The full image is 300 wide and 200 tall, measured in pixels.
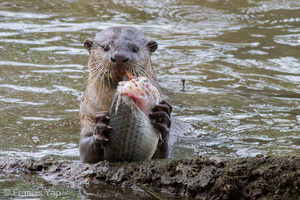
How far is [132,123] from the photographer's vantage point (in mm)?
3732

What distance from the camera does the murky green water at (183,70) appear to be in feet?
18.5

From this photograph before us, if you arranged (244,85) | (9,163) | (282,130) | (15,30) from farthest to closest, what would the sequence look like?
(15,30), (244,85), (282,130), (9,163)

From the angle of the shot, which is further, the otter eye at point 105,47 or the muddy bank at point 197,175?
Result: the otter eye at point 105,47

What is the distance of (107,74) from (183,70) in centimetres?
375

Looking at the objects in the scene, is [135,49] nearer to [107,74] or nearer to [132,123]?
[107,74]

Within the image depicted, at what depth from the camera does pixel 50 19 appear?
1031cm

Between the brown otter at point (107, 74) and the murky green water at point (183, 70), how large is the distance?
1.40 ft

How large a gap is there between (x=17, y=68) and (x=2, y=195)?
4.29 meters

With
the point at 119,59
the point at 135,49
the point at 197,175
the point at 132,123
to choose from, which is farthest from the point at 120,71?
the point at 197,175

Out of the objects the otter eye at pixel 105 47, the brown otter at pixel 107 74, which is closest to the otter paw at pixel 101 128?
the brown otter at pixel 107 74

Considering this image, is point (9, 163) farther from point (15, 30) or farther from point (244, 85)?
point (15, 30)

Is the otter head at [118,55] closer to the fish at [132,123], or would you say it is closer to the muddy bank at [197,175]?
the fish at [132,123]

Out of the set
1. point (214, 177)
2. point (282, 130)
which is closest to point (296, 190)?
point (214, 177)

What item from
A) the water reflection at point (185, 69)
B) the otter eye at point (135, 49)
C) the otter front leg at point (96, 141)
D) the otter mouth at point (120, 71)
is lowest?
the water reflection at point (185, 69)
